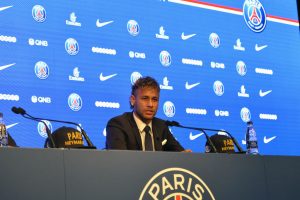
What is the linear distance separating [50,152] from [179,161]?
2.09 ft

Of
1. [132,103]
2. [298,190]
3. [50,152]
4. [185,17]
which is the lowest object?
[298,190]

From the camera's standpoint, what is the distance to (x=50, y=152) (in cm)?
237

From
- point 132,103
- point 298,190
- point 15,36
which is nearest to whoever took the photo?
point 298,190

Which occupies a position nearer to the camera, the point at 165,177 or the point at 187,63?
the point at 165,177

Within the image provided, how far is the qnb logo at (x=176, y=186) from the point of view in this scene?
2.61m

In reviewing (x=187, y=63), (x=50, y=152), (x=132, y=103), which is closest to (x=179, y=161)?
(x=50, y=152)

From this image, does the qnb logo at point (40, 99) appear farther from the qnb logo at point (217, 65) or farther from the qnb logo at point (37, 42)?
the qnb logo at point (217, 65)

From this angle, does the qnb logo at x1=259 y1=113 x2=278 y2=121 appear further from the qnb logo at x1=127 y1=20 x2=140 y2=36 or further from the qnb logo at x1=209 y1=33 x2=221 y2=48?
the qnb logo at x1=127 y1=20 x2=140 y2=36

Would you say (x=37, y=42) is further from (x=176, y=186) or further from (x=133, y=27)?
(x=176, y=186)

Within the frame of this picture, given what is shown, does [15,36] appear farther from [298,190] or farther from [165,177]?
[298,190]

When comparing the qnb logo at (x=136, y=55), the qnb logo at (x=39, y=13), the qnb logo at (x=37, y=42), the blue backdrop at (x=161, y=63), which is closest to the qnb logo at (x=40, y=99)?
the blue backdrop at (x=161, y=63)

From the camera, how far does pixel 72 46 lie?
421cm

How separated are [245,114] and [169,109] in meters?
0.76

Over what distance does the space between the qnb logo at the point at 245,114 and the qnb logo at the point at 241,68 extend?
303 mm
